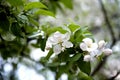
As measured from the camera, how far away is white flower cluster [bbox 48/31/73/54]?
3.29 feet

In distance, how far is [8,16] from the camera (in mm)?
1022

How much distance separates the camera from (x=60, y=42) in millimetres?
1017

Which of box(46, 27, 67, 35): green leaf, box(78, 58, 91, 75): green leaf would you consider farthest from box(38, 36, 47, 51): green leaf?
box(78, 58, 91, 75): green leaf

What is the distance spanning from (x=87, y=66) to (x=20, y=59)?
2.16ft

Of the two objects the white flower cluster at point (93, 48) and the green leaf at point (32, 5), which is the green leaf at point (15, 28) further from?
the white flower cluster at point (93, 48)

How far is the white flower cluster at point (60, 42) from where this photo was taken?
1002 millimetres

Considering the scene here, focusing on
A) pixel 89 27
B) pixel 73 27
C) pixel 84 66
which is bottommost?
pixel 89 27

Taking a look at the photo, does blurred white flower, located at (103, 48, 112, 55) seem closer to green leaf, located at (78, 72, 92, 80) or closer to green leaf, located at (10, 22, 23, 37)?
green leaf, located at (78, 72, 92, 80)

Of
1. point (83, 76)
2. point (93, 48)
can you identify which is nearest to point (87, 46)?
point (93, 48)

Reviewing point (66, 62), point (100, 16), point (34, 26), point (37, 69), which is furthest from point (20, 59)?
point (100, 16)

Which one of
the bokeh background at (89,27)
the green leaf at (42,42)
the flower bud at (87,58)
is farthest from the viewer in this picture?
the bokeh background at (89,27)

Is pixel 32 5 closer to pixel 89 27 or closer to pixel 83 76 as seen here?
pixel 83 76

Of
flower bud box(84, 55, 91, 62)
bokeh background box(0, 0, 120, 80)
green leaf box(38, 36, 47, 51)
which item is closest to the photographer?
flower bud box(84, 55, 91, 62)

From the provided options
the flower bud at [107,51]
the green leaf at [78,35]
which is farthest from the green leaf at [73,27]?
the flower bud at [107,51]
